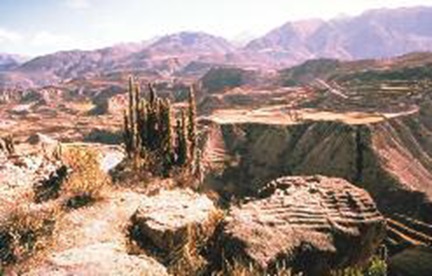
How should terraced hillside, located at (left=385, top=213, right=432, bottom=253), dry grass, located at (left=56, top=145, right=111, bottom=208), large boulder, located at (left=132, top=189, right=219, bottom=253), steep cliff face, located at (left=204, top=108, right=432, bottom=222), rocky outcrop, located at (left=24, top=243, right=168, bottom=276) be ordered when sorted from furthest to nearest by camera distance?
steep cliff face, located at (left=204, top=108, right=432, bottom=222)
terraced hillside, located at (left=385, top=213, right=432, bottom=253)
dry grass, located at (left=56, top=145, right=111, bottom=208)
large boulder, located at (left=132, top=189, right=219, bottom=253)
rocky outcrop, located at (left=24, top=243, right=168, bottom=276)

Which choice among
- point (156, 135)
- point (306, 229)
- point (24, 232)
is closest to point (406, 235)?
point (156, 135)

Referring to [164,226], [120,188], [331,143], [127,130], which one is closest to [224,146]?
[331,143]

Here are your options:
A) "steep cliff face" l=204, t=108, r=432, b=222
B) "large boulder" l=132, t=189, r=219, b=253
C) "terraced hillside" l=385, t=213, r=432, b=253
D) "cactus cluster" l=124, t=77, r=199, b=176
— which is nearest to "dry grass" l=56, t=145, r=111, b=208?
"large boulder" l=132, t=189, r=219, b=253

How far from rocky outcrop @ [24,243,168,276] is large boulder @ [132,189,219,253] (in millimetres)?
1660

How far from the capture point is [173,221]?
577 inches

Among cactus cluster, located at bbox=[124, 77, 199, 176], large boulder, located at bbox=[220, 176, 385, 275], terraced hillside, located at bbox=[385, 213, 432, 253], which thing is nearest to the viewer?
large boulder, located at bbox=[220, 176, 385, 275]

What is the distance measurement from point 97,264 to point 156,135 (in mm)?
14724

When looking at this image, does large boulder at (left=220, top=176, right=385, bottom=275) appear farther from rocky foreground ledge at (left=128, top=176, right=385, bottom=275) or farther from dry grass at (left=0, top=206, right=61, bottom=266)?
dry grass at (left=0, top=206, right=61, bottom=266)

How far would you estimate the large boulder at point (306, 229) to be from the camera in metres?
13.9

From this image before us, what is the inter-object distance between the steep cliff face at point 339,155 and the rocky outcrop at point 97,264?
41502mm

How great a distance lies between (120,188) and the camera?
18.9 m

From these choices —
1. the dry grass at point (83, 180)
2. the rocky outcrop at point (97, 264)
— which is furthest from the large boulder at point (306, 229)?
the dry grass at point (83, 180)

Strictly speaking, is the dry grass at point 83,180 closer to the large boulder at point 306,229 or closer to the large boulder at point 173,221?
the large boulder at point 173,221

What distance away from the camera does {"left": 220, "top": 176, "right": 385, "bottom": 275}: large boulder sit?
45.4 feet
